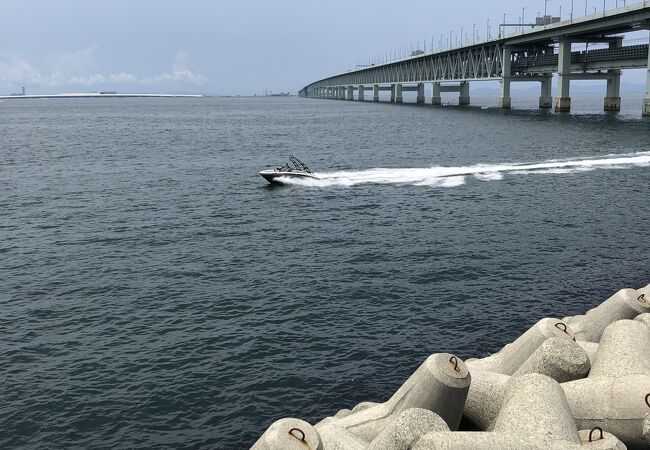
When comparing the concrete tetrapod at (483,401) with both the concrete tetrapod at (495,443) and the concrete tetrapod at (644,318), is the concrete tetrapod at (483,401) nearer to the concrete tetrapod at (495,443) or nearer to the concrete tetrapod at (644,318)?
the concrete tetrapod at (495,443)

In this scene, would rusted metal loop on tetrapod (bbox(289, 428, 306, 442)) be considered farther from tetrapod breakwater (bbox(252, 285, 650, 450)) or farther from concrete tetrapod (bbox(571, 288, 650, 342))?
concrete tetrapod (bbox(571, 288, 650, 342))

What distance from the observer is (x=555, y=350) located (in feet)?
43.3

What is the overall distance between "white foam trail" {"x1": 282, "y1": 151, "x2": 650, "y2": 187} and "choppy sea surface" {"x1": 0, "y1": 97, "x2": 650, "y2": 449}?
0.40 metres

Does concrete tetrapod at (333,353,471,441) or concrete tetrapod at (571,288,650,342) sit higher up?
concrete tetrapod at (333,353,471,441)

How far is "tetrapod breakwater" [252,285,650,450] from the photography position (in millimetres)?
9523

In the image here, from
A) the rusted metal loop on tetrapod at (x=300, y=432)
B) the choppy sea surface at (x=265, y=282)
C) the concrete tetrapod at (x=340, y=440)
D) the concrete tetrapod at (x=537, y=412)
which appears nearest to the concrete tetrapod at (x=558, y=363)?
the concrete tetrapod at (x=537, y=412)

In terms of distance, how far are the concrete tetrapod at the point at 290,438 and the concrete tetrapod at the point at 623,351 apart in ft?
20.9

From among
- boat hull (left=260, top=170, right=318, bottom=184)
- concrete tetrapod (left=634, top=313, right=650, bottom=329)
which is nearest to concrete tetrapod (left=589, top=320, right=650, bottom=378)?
concrete tetrapod (left=634, top=313, right=650, bottom=329)

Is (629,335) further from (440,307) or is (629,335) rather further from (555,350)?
(440,307)

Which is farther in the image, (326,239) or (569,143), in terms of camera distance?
(569,143)

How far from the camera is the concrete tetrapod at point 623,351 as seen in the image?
500 inches

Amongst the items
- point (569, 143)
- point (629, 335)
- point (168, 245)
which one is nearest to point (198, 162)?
point (168, 245)

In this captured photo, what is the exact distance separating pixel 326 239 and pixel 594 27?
10809 centimetres

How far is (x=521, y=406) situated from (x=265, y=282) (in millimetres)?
19563
